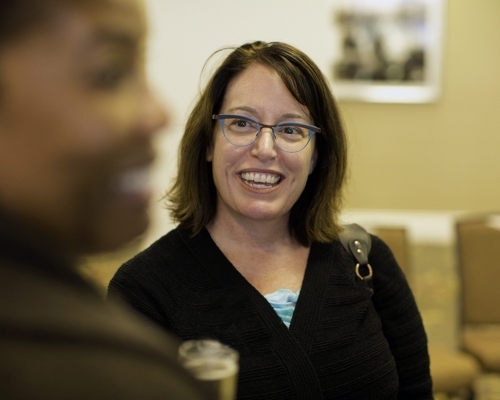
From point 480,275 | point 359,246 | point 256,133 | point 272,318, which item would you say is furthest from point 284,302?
point 480,275

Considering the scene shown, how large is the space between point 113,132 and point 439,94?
570cm

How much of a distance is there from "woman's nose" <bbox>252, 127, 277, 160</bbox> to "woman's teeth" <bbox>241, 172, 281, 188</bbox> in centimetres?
5

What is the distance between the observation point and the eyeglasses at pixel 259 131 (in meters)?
1.54

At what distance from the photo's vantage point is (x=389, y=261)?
173 cm

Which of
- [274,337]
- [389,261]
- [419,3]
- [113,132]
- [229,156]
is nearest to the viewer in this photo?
[113,132]

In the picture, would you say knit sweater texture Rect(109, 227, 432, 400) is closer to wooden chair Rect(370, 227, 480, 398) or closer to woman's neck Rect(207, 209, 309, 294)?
woman's neck Rect(207, 209, 309, 294)

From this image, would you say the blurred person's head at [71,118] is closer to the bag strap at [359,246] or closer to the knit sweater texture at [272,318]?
the knit sweater texture at [272,318]

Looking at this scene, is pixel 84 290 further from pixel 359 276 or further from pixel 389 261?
pixel 389 261

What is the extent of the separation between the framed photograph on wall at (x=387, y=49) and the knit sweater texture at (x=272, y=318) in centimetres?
414

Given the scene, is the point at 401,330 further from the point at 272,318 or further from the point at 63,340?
the point at 63,340

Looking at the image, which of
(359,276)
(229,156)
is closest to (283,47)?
(229,156)

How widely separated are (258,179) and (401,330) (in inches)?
23.9

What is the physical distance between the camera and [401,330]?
1.69m

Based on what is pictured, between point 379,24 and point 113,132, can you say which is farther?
point 379,24
